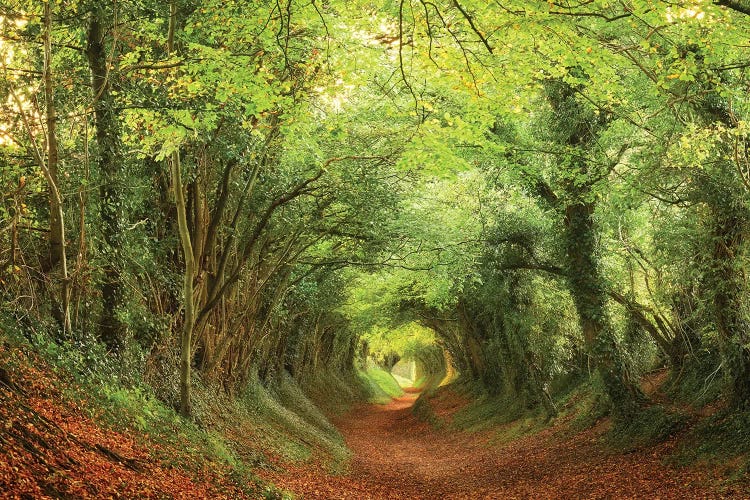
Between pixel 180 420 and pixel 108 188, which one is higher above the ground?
pixel 108 188

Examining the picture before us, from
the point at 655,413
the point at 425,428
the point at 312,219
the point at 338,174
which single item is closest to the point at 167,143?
the point at 338,174

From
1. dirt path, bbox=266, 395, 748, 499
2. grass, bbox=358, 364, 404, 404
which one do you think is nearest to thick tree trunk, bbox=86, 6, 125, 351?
dirt path, bbox=266, 395, 748, 499

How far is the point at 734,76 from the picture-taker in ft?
37.1

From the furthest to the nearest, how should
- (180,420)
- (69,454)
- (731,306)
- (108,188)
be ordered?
(731,306)
(180,420)
(108,188)
(69,454)

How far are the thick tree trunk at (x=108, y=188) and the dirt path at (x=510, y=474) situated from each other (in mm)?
4997

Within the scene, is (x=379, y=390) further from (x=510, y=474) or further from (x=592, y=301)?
(x=592, y=301)

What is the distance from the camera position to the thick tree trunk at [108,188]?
1052 centimetres

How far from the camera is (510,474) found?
16219 millimetres

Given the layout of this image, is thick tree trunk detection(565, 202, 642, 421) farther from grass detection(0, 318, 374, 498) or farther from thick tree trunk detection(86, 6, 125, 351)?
thick tree trunk detection(86, 6, 125, 351)

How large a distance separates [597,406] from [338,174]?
1142 cm

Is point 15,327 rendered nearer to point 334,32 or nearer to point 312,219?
point 334,32

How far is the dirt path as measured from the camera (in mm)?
12141

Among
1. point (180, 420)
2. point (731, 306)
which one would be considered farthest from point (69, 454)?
point (731, 306)

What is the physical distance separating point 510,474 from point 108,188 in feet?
40.4
